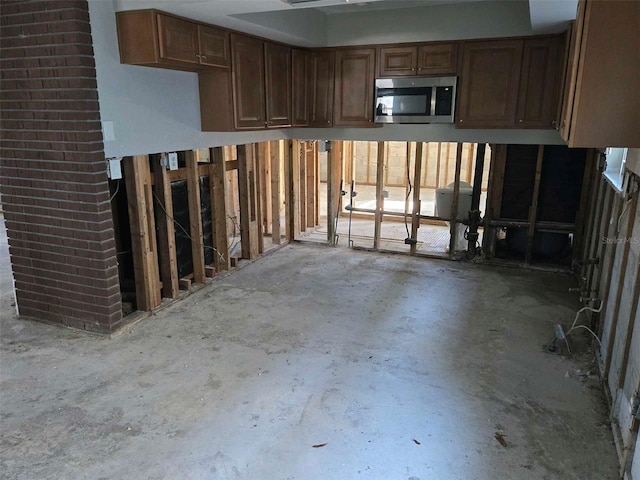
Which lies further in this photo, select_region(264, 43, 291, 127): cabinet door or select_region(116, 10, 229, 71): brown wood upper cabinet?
select_region(264, 43, 291, 127): cabinet door

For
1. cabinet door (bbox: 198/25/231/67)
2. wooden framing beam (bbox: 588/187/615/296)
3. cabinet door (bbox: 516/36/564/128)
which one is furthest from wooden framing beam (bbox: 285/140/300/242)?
wooden framing beam (bbox: 588/187/615/296)

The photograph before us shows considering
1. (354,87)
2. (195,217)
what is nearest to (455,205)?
(354,87)

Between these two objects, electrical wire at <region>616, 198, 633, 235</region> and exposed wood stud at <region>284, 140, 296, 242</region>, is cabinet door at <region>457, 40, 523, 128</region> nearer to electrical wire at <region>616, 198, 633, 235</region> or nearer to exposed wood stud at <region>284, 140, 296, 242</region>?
electrical wire at <region>616, 198, 633, 235</region>

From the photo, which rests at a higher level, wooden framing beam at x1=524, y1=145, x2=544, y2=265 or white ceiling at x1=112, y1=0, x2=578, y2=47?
white ceiling at x1=112, y1=0, x2=578, y2=47

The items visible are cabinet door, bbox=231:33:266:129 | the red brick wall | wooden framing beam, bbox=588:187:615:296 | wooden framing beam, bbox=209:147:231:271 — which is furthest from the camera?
wooden framing beam, bbox=209:147:231:271

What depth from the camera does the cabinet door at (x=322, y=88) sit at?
523 centimetres

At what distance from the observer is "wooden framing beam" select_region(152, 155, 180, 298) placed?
392cm

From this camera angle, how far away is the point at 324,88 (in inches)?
210

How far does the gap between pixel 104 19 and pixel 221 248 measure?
7.93 ft

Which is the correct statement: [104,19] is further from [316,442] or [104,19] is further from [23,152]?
[316,442]

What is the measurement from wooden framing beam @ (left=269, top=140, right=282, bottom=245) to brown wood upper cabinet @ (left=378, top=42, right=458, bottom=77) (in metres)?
1.62

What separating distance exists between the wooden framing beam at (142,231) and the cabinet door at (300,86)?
2.10 m

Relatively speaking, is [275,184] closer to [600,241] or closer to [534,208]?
[534,208]

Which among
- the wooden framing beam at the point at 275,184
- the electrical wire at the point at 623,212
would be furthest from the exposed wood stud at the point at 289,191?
the electrical wire at the point at 623,212
